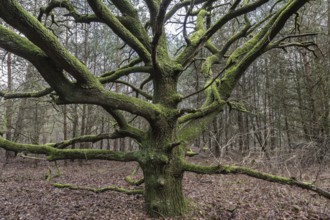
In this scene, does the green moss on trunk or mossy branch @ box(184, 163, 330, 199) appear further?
the green moss on trunk

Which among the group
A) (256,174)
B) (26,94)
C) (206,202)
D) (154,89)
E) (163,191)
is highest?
(154,89)

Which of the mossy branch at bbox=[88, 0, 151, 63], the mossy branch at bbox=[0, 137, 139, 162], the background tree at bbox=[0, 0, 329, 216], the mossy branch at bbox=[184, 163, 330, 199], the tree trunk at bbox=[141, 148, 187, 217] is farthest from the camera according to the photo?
the mossy branch at bbox=[0, 137, 139, 162]

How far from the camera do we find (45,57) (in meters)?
4.02

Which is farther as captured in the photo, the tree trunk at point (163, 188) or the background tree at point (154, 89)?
the tree trunk at point (163, 188)

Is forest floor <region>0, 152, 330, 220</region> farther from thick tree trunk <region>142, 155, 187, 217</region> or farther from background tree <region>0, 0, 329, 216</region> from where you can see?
background tree <region>0, 0, 329, 216</region>

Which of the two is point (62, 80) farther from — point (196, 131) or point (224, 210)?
point (224, 210)

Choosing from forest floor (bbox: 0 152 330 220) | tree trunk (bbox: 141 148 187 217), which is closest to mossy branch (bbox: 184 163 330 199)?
forest floor (bbox: 0 152 330 220)

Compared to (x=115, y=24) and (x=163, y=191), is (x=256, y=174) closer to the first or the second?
(x=163, y=191)

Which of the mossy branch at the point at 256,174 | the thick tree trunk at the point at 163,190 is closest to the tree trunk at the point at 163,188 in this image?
the thick tree trunk at the point at 163,190

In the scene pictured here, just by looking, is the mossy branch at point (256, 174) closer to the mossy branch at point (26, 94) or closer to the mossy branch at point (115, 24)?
the mossy branch at point (115, 24)

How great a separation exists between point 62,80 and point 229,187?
7.20 meters

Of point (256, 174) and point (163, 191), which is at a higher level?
point (256, 174)

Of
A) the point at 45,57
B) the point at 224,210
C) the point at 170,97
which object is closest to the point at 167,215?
the point at 224,210

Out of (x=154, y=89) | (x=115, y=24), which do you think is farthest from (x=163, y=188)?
(x=115, y=24)
